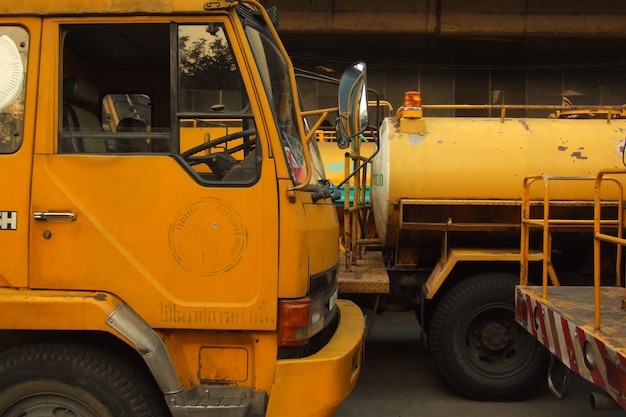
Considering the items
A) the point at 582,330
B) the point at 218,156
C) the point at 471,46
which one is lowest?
the point at 582,330

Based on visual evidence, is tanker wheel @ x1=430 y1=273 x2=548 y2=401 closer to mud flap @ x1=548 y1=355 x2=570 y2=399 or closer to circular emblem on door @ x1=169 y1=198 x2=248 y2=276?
mud flap @ x1=548 y1=355 x2=570 y2=399

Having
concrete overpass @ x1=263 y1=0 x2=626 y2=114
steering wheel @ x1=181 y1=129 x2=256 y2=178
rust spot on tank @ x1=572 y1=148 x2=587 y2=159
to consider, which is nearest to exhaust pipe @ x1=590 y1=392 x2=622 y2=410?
steering wheel @ x1=181 y1=129 x2=256 y2=178

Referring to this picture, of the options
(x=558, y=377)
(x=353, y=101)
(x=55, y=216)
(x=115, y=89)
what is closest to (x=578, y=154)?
(x=558, y=377)

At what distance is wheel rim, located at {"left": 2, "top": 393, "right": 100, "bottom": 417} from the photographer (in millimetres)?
2660

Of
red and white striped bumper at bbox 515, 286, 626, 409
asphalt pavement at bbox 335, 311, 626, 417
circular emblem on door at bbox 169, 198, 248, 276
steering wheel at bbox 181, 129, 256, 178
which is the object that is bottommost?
asphalt pavement at bbox 335, 311, 626, 417

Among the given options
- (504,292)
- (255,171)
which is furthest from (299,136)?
(504,292)

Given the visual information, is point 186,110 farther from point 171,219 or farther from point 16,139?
point 16,139

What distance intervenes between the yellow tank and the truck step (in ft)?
8.21

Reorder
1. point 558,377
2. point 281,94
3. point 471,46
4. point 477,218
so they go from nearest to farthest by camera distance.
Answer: point 281,94 → point 558,377 → point 477,218 → point 471,46

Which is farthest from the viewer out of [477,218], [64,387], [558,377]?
[477,218]

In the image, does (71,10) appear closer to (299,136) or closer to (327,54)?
(299,136)

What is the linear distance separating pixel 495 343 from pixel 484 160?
5.30 ft

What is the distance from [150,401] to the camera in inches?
108

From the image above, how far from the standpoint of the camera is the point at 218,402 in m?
2.73
